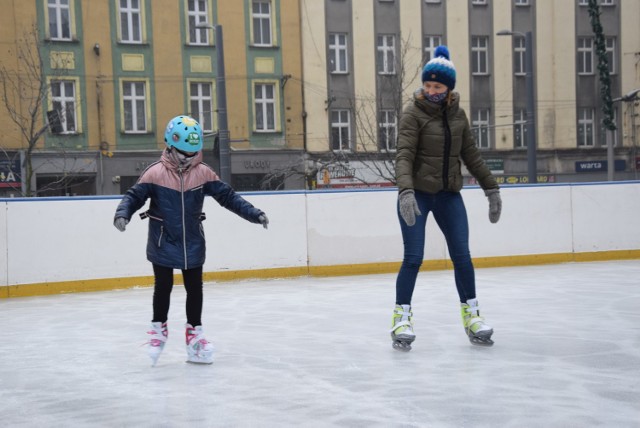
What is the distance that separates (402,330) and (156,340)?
1416 millimetres

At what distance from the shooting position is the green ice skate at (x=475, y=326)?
4707 millimetres

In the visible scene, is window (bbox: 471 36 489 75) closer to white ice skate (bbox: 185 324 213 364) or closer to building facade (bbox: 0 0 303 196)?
building facade (bbox: 0 0 303 196)

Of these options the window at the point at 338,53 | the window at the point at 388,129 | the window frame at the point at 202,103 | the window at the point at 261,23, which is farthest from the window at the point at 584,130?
the window frame at the point at 202,103

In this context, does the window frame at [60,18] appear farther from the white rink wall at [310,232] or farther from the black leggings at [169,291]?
the black leggings at [169,291]

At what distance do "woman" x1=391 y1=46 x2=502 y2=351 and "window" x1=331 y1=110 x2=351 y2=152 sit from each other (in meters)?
23.0

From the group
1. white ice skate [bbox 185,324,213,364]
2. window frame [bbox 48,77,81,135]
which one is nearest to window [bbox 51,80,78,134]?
window frame [bbox 48,77,81,135]

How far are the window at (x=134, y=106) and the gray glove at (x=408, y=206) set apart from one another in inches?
865

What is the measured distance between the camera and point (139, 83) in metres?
25.6

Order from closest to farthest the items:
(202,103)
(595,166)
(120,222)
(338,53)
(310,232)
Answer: (120,222) → (310,232) → (202,103) → (338,53) → (595,166)

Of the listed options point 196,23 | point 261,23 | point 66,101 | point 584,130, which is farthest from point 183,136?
point 584,130

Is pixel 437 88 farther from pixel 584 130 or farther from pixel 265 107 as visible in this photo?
pixel 584 130

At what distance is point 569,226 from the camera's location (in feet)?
36.1

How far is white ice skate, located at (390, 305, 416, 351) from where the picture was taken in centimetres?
463

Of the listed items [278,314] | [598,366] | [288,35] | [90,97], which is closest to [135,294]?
[278,314]
